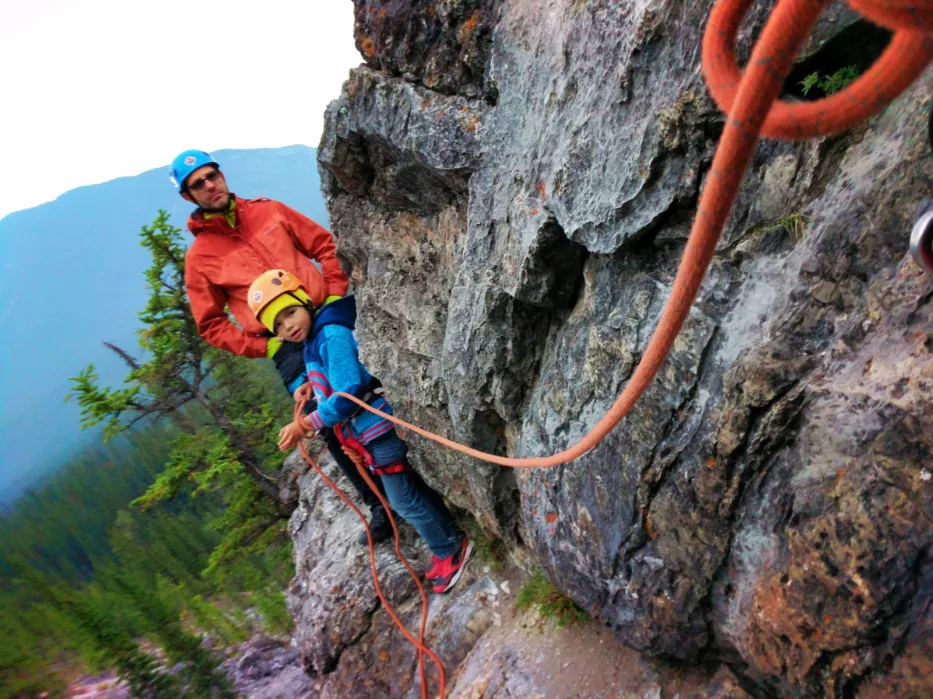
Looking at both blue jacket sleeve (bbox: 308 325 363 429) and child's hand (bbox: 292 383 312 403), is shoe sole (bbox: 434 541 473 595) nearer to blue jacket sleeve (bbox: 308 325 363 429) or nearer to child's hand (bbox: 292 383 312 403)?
blue jacket sleeve (bbox: 308 325 363 429)

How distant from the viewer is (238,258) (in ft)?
17.1

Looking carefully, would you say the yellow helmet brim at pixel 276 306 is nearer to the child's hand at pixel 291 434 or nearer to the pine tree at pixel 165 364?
the child's hand at pixel 291 434

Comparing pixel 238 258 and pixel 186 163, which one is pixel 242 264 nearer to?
pixel 238 258

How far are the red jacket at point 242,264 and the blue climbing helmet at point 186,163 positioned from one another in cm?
39

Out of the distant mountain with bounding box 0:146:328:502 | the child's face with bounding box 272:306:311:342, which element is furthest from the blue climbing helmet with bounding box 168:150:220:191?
the distant mountain with bounding box 0:146:328:502

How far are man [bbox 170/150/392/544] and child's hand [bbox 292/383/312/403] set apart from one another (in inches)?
6.4

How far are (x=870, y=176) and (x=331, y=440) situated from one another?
5051 millimetres

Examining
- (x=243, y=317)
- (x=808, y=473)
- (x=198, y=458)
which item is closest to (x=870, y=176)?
(x=808, y=473)

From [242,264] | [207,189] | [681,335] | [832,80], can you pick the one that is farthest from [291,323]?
[832,80]

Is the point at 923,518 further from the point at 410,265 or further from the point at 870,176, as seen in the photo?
the point at 410,265

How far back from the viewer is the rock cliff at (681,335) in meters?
1.83

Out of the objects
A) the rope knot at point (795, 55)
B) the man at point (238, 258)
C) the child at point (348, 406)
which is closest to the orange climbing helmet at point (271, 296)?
the child at point (348, 406)

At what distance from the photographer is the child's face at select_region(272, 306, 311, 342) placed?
14.9 feet

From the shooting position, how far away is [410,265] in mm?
4859
